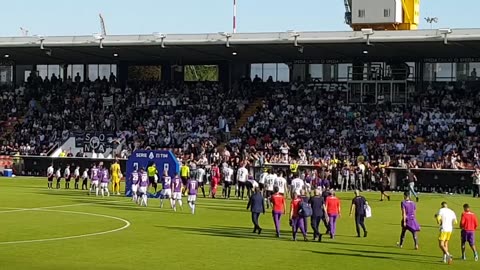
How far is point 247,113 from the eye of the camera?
6625 centimetres

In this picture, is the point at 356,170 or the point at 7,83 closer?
the point at 356,170

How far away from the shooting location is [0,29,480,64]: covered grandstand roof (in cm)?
5584

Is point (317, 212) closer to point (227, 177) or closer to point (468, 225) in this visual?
point (468, 225)

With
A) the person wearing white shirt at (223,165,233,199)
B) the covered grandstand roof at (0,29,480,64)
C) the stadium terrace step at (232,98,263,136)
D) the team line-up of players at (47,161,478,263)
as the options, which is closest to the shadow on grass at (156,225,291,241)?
the team line-up of players at (47,161,478,263)

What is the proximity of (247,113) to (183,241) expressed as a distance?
4026 cm

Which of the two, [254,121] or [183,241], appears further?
[254,121]

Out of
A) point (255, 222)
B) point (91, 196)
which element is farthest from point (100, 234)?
point (91, 196)

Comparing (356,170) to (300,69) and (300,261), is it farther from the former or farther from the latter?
(300,261)

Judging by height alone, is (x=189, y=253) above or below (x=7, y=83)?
below

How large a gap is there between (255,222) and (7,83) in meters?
53.7

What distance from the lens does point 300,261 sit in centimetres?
2267

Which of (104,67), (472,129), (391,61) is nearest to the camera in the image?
(472,129)

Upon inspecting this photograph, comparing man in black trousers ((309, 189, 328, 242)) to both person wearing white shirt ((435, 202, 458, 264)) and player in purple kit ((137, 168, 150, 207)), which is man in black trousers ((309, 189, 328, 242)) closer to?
person wearing white shirt ((435, 202, 458, 264))

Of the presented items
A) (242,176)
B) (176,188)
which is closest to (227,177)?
(242,176)
